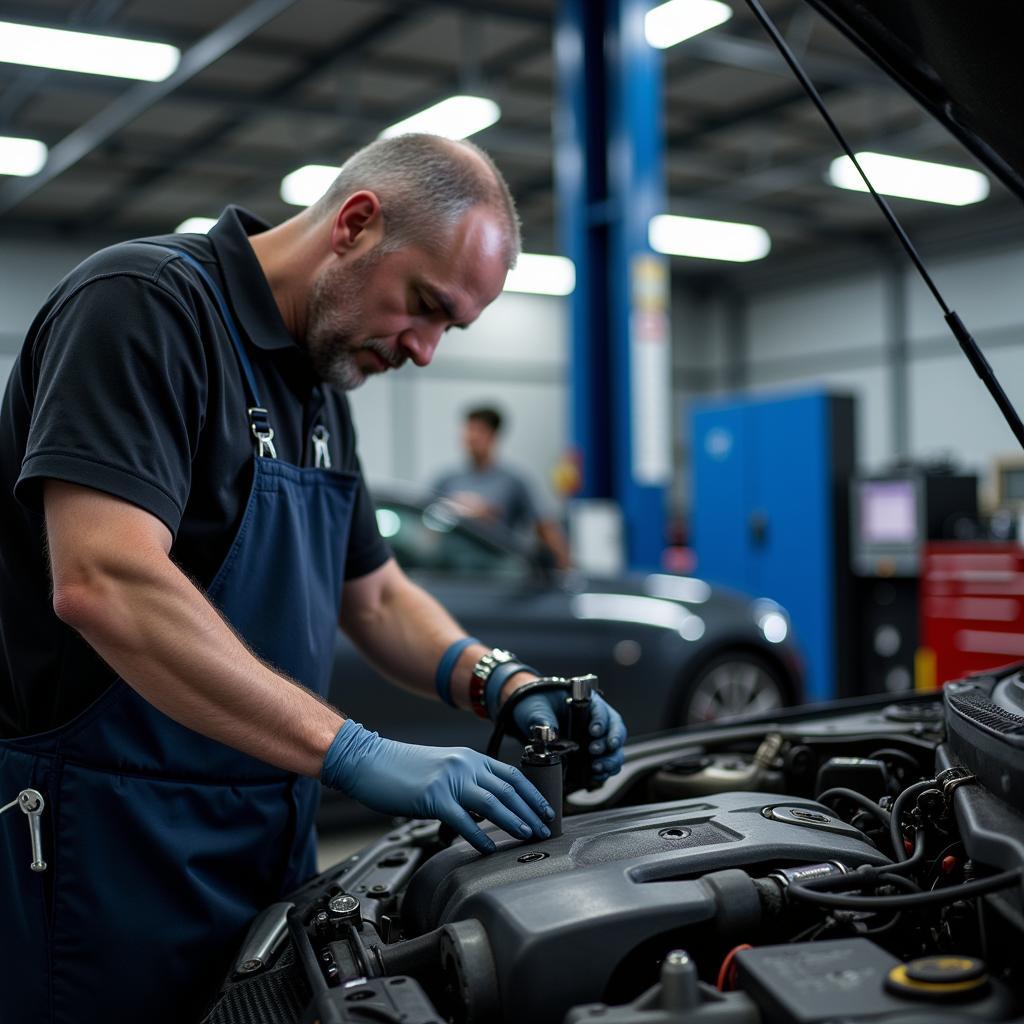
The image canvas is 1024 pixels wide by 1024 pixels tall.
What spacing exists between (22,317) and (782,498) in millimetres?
9496

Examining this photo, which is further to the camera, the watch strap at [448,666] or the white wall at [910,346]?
the white wall at [910,346]

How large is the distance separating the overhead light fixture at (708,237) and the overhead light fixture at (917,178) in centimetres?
147

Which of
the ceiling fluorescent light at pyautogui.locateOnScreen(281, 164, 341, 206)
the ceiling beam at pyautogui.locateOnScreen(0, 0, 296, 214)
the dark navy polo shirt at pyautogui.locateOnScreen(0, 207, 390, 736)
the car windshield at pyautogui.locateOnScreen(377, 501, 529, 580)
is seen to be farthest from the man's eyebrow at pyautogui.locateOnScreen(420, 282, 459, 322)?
the ceiling fluorescent light at pyautogui.locateOnScreen(281, 164, 341, 206)

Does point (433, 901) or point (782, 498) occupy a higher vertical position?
point (782, 498)

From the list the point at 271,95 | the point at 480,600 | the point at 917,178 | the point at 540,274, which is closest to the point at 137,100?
the point at 271,95

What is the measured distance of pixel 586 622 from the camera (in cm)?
418

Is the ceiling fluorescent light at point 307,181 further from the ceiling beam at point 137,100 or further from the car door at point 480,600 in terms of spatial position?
the car door at point 480,600

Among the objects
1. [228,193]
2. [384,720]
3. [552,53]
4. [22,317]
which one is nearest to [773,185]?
[552,53]

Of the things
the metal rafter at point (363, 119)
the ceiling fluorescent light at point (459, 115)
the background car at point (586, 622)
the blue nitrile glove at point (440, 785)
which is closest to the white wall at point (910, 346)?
the metal rafter at point (363, 119)

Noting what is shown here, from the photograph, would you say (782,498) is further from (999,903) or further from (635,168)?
(999,903)

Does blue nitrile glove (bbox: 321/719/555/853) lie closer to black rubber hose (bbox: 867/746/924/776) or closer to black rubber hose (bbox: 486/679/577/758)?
black rubber hose (bbox: 486/679/577/758)

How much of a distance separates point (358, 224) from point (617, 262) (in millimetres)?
4390

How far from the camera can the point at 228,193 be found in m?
12.2

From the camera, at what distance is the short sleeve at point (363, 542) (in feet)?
5.78
